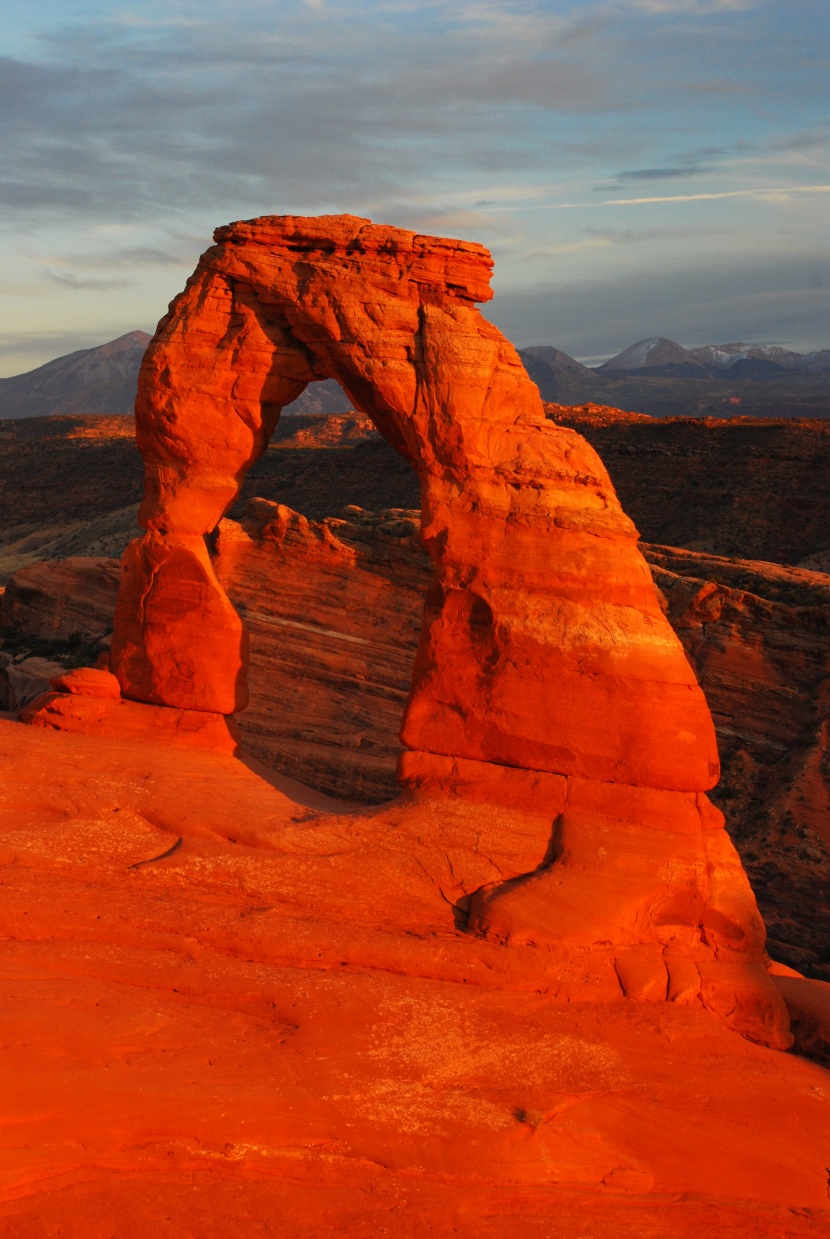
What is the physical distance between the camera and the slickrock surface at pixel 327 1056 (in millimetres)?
8109

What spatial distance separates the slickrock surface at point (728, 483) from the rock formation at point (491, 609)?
31.9 meters

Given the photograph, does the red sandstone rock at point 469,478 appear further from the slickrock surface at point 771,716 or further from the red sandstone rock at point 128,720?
the slickrock surface at point 771,716

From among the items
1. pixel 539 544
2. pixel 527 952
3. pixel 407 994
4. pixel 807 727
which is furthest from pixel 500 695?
pixel 807 727

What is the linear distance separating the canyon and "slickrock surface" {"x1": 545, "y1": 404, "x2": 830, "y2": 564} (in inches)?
1263

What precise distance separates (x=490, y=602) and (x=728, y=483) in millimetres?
37599

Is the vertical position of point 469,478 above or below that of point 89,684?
above

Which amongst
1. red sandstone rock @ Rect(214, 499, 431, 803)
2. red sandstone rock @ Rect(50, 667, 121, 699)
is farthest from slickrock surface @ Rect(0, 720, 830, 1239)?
red sandstone rock @ Rect(214, 499, 431, 803)

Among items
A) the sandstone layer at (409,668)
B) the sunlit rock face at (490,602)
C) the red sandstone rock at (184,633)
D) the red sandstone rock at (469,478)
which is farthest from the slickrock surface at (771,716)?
the red sandstone rock at (184,633)

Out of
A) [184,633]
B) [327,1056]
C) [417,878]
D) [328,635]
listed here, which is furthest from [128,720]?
[328,635]

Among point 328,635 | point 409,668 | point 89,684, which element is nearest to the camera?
point 89,684

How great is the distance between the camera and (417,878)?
465 inches

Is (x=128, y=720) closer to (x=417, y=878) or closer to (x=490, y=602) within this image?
(x=417, y=878)

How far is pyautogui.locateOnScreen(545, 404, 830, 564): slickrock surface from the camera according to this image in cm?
4475

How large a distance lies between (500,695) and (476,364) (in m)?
3.79
